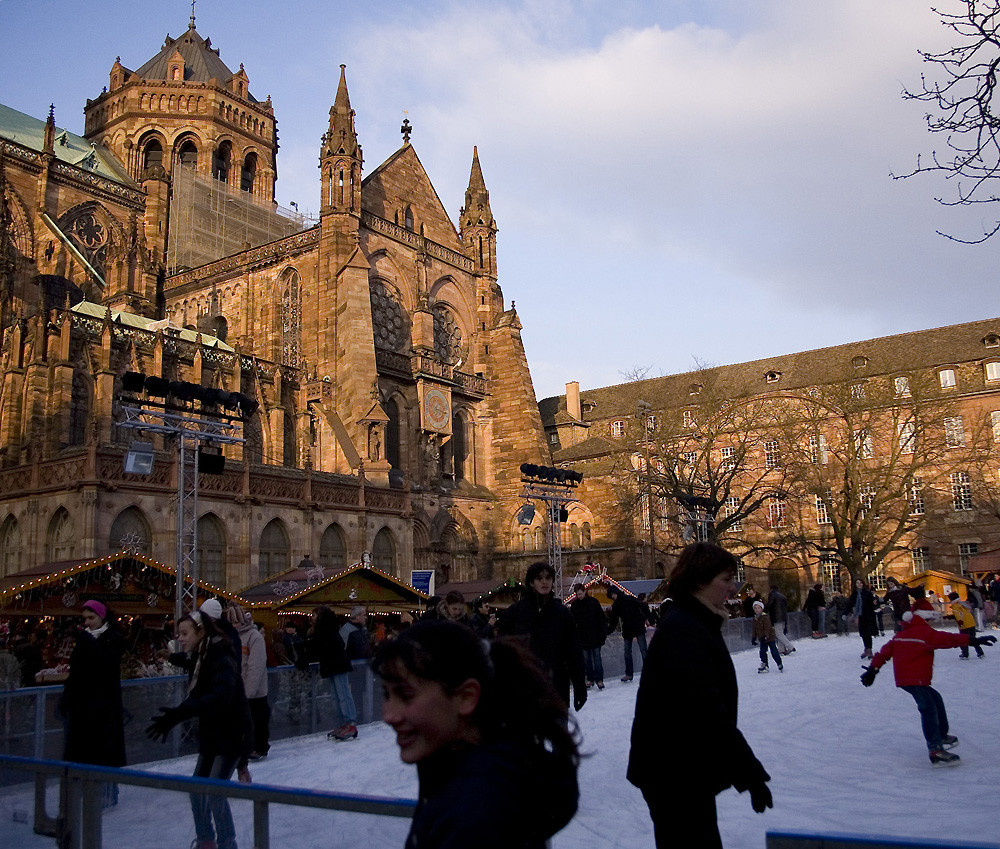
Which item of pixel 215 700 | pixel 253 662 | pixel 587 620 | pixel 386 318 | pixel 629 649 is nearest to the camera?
pixel 215 700

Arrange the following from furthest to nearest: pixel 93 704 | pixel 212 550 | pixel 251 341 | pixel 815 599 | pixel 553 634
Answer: pixel 251 341, pixel 815 599, pixel 212 550, pixel 553 634, pixel 93 704

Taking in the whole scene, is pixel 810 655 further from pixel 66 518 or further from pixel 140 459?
pixel 66 518

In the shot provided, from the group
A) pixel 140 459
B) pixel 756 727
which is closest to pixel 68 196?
pixel 140 459

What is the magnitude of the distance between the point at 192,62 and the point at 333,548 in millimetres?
40302

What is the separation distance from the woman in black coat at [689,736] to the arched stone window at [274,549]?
2473cm

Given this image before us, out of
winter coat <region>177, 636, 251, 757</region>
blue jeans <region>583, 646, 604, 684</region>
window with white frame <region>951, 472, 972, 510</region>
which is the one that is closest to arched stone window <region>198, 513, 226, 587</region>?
blue jeans <region>583, 646, 604, 684</region>

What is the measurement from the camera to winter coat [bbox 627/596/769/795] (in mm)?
3559

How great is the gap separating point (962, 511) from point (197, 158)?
4483cm

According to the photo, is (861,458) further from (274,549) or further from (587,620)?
(587,620)

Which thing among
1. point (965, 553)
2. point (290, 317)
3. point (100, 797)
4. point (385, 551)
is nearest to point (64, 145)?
point (290, 317)

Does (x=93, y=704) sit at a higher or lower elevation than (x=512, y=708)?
lower

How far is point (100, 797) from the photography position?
3760mm

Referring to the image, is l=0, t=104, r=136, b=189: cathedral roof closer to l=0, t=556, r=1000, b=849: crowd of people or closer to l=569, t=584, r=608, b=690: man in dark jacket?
l=569, t=584, r=608, b=690: man in dark jacket

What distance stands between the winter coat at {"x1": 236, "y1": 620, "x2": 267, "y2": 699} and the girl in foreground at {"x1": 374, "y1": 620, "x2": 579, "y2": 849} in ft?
23.7
